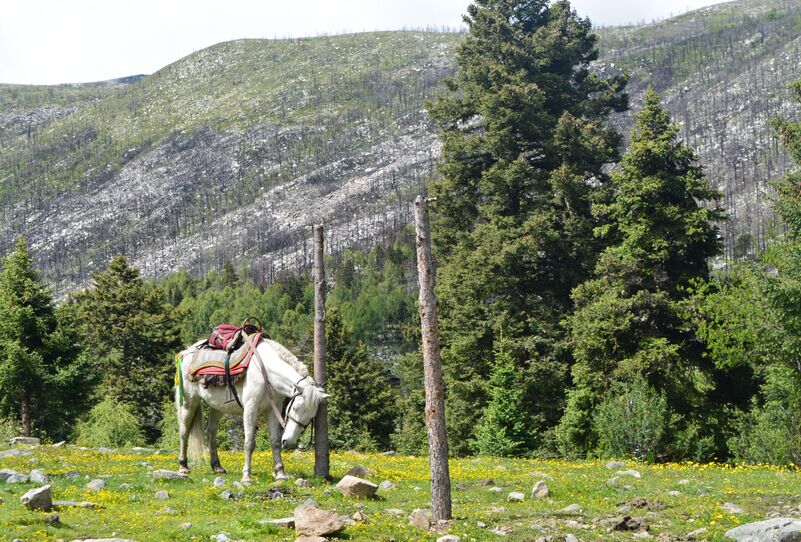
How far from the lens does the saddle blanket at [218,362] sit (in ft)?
62.1

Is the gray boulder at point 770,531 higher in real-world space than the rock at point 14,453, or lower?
higher

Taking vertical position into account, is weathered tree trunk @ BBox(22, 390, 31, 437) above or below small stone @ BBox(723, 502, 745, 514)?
below

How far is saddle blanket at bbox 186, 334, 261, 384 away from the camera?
18.9 m

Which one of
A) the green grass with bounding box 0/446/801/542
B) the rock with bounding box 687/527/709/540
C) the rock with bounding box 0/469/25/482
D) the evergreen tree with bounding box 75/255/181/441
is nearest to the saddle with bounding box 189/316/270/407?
the green grass with bounding box 0/446/801/542

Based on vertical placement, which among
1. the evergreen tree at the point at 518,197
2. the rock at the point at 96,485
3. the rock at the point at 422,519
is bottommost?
the rock at the point at 422,519

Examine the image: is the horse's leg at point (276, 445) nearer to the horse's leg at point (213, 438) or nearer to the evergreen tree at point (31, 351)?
the horse's leg at point (213, 438)

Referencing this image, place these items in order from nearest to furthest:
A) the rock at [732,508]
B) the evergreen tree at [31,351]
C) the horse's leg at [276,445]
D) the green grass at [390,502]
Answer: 1. the green grass at [390,502]
2. the rock at [732,508]
3. the horse's leg at [276,445]
4. the evergreen tree at [31,351]

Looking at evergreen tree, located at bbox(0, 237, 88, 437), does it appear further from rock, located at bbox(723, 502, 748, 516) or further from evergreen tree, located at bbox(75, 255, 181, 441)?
rock, located at bbox(723, 502, 748, 516)

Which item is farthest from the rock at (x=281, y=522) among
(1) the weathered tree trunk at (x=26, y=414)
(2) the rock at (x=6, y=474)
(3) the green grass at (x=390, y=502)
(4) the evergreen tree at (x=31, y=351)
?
(1) the weathered tree trunk at (x=26, y=414)

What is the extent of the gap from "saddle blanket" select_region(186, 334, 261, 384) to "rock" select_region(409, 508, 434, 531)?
266 inches

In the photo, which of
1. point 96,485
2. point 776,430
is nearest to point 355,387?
point 776,430

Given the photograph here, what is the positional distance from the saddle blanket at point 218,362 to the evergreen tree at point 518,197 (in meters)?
21.2

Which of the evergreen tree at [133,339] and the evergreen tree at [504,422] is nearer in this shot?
the evergreen tree at [504,422]

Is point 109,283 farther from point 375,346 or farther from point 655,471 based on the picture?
point 375,346
